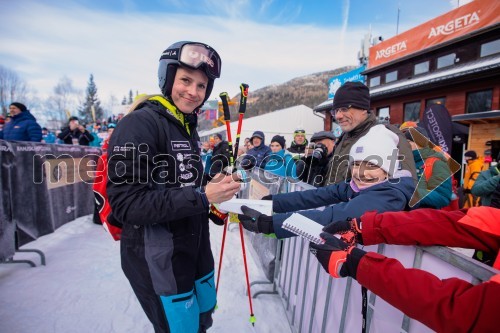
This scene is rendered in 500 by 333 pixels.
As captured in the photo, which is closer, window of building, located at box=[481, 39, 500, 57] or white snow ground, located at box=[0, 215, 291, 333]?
white snow ground, located at box=[0, 215, 291, 333]

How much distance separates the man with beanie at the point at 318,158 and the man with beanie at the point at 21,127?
604cm

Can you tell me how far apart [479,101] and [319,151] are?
14.6 meters

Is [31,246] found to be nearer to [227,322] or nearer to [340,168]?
[227,322]

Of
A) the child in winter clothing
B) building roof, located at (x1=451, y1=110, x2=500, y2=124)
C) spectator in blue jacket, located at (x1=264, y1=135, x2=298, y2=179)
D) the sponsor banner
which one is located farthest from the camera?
the sponsor banner

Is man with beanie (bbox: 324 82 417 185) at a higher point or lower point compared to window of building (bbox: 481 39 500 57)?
lower

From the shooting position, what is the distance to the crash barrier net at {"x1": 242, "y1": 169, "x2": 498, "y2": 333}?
1236 mm

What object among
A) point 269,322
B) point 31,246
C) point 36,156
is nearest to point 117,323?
point 269,322

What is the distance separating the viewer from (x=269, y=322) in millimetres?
2996

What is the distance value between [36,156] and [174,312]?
171 inches

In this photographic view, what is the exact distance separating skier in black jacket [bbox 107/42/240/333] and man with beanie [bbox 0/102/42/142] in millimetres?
6127

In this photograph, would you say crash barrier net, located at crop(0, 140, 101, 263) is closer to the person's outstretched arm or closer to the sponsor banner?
the person's outstretched arm

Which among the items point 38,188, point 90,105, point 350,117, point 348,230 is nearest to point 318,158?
point 350,117

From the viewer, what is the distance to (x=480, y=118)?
436 inches

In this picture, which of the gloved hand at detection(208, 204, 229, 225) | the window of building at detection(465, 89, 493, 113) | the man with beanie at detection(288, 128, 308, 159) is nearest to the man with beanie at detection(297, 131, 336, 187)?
the man with beanie at detection(288, 128, 308, 159)
